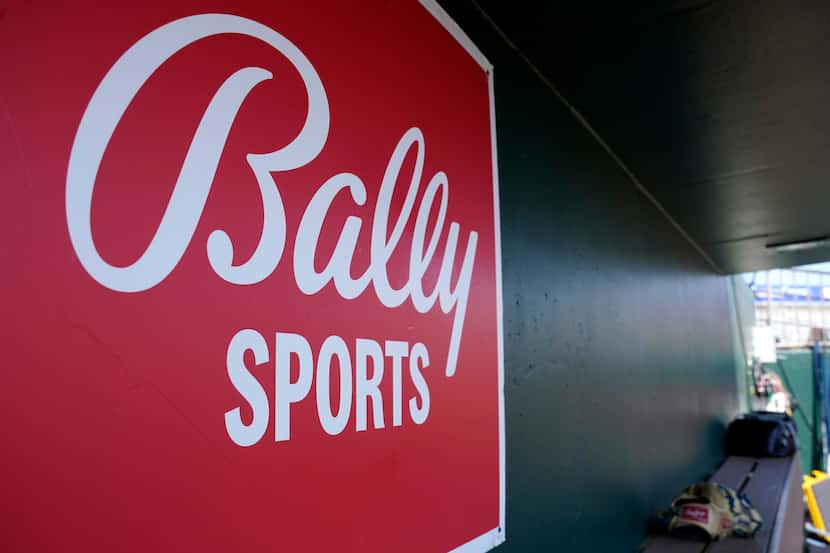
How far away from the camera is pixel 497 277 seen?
1.43 meters

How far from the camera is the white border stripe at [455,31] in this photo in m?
1.23


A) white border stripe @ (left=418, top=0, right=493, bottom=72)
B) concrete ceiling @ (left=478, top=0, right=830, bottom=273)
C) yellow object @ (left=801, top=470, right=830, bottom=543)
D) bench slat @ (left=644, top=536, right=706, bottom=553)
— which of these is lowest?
yellow object @ (left=801, top=470, right=830, bottom=543)

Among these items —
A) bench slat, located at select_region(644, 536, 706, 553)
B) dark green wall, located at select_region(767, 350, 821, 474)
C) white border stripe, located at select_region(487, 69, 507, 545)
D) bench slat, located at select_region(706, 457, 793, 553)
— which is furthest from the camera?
dark green wall, located at select_region(767, 350, 821, 474)

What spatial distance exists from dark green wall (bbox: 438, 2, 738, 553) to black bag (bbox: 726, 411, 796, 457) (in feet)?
7.32

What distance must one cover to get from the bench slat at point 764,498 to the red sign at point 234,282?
1976 millimetres

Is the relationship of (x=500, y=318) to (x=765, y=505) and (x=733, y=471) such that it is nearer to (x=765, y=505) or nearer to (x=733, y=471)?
(x=765, y=505)

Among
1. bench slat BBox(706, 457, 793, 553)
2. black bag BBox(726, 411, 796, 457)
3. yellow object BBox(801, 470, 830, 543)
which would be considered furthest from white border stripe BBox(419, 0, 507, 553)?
yellow object BBox(801, 470, 830, 543)

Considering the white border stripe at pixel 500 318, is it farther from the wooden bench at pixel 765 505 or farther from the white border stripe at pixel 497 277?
the wooden bench at pixel 765 505

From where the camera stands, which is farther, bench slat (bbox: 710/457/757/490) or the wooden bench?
bench slat (bbox: 710/457/757/490)

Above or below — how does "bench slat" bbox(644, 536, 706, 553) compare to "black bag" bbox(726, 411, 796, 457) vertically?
below

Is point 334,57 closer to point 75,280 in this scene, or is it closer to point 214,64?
point 214,64

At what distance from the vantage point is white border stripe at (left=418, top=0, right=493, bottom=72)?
123 cm

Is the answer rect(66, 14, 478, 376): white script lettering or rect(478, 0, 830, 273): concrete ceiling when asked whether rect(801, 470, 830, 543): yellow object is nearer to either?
rect(478, 0, 830, 273): concrete ceiling

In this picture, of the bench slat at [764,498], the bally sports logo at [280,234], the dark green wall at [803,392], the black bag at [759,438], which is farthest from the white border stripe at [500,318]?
the dark green wall at [803,392]
